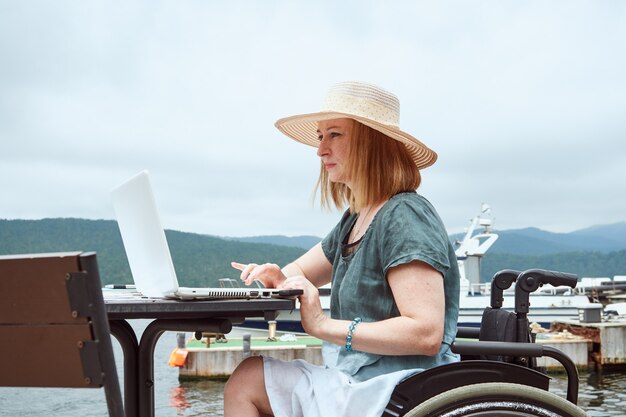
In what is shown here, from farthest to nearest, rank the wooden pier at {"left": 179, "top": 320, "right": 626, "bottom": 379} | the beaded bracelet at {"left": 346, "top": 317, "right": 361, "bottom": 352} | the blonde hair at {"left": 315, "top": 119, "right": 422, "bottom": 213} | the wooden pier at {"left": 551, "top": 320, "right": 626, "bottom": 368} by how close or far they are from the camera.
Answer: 1. the wooden pier at {"left": 551, "top": 320, "right": 626, "bottom": 368}
2. the wooden pier at {"left": 179, "top": 320, "right": 626, "bottom": 379}
3. the blonde hair at {"left": 315, "top": 119, "right": 422, "bottom": 213}
4. the beaded bracelet at {"left": 346, "top": 317, "right": 361, "bottom": 352}

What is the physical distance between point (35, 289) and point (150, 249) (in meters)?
0.42

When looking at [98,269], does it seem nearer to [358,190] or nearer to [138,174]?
[138,174]

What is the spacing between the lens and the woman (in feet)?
6.45

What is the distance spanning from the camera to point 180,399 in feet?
54.7

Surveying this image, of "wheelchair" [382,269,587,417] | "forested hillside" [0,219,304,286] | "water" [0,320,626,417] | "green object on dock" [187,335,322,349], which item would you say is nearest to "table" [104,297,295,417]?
"wheelchair" [382,269,587,417]

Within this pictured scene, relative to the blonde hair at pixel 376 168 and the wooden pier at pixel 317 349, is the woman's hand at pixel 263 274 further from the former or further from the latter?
the wooden pier at pixel 317 349

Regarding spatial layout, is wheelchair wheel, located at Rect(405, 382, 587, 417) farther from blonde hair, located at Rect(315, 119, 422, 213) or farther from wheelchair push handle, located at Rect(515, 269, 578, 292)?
blonde hair, located at Rect(315, 119, 422, 213)

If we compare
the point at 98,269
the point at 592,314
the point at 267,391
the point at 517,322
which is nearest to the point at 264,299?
the point at 267,391

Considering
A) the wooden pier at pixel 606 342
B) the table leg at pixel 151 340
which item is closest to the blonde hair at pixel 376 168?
the table leg at pixel 151 340

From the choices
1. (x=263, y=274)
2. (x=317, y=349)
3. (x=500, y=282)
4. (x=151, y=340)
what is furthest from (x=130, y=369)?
(x=317, y=349)

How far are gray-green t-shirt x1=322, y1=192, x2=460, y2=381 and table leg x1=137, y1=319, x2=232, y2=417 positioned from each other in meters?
0.33

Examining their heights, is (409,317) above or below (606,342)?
above

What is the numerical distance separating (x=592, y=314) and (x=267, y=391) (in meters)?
19.3

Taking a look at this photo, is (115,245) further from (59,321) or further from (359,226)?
(59,321)
